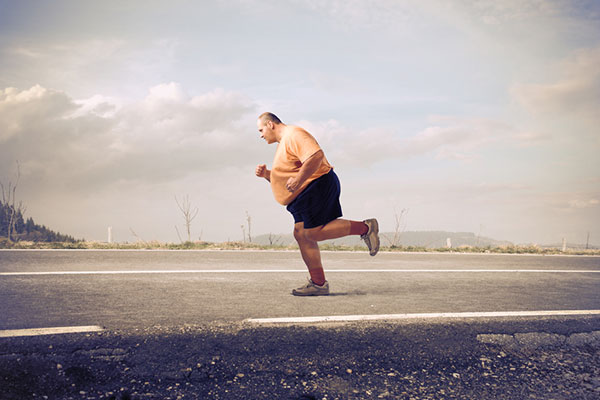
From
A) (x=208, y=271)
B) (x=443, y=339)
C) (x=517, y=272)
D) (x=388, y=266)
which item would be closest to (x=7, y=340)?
(x=443, y=339)

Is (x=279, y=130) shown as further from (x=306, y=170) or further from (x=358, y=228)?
(x=358, y=228)

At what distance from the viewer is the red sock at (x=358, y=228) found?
209 inches

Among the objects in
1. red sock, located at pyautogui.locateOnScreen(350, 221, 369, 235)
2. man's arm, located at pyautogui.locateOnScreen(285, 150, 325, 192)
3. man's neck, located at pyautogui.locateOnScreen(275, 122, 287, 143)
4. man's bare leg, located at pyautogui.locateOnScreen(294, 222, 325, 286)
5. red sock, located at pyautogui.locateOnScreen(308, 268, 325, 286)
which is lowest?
red sock, located at pyautogui.locateOnScreen(308, 268, 325, 286)

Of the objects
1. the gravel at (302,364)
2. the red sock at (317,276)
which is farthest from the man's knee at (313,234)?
the gravel at (302,364)

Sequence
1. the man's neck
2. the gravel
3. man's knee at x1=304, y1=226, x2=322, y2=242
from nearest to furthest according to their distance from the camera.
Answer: the gravel, the man's neck, man's knee at x1=304, y1=226, x2=322, y2=242

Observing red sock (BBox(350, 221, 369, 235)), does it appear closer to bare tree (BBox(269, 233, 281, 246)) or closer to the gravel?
the gravel

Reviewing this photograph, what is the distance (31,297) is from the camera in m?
5.38

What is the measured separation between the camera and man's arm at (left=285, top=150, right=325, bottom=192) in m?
4.60

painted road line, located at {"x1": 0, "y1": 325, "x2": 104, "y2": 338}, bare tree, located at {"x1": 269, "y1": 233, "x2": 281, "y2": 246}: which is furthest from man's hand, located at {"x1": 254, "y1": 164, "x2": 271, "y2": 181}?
bare tree, located at {"x1": 269, "y1": 233, "x2": 281, "y2": 246}

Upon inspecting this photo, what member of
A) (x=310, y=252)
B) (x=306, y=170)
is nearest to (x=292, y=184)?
(x=306, y=170)

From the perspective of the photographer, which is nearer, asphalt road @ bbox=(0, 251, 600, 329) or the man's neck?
asphalt road @ bbox=(0, 251, 600, 329)

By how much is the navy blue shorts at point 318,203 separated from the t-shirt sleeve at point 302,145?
A: 14.7 inches

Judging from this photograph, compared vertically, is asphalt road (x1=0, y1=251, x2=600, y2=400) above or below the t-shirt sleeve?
below

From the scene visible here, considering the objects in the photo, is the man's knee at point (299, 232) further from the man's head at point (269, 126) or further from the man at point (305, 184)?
the man's head at point (269, 126)
